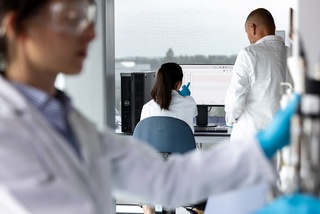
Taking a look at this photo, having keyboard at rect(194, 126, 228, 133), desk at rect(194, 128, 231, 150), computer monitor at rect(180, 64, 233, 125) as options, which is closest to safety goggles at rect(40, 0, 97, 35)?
desk at rect(194, 128, 231, 150)

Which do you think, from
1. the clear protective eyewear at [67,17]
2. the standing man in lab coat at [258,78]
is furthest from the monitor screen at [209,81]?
the clear protective eyewear at [67,17]

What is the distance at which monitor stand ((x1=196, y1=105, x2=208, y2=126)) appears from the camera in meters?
4.66

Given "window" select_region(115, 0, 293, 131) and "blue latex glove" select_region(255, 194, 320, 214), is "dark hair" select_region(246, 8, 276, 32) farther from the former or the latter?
"blue latex glove" select_region(255, 194, 320, 214)

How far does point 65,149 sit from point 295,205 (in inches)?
17.1

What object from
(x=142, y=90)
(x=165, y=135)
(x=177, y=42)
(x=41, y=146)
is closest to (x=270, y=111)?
(x=165, y=135)

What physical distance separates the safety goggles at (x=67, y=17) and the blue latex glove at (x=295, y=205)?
47 cm

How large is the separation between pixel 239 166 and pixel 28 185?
1.38 feet

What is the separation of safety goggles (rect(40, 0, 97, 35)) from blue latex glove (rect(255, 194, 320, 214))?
0.47m

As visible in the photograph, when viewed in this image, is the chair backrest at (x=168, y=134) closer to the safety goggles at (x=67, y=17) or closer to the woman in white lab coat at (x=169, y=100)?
the woman in white lab coat at (x=169, y=100)

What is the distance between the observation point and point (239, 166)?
1192 mm

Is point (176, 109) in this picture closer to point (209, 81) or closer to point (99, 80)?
point (99, 80)

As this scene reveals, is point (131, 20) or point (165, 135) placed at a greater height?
point (131, 20)

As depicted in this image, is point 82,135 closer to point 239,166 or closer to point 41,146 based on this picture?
point 41,146

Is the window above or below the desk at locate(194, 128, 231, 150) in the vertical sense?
above
